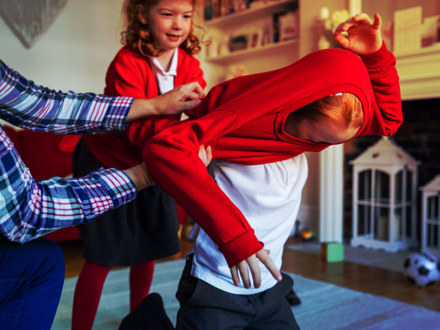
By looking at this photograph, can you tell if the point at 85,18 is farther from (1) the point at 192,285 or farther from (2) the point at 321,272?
(1) the point at 192,285

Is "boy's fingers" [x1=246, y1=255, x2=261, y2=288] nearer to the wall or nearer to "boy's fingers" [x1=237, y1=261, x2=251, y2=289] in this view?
"boy's fingers" [x1=237, y1=261, x2=251, y2=289]

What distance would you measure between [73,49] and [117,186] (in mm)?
2790

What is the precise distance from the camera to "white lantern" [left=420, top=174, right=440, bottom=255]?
2436 millimetres

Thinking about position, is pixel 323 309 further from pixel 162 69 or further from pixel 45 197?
pixel 45 197

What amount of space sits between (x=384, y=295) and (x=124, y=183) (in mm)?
1397

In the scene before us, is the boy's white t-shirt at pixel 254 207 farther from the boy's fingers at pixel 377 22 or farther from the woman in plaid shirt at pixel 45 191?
the boy's fingers at pixel 377 22

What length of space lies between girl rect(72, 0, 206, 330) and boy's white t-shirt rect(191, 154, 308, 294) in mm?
189

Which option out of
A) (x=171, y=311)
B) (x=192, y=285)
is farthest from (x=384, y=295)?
(x=192, y=285)

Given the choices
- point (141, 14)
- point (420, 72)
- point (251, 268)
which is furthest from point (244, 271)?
point (420, 72)

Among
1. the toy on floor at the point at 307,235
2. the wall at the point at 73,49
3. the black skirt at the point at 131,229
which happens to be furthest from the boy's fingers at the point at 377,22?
the wall at the point at 73,49

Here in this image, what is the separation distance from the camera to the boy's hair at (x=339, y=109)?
0.78 metres

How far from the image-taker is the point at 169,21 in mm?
1080

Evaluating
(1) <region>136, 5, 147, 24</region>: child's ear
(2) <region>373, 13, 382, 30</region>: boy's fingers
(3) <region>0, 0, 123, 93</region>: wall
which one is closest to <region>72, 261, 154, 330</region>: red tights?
(1) <region>136, 5, 147, 24</region>: child's ear

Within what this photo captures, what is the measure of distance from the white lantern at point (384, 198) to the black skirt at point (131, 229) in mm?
1690
